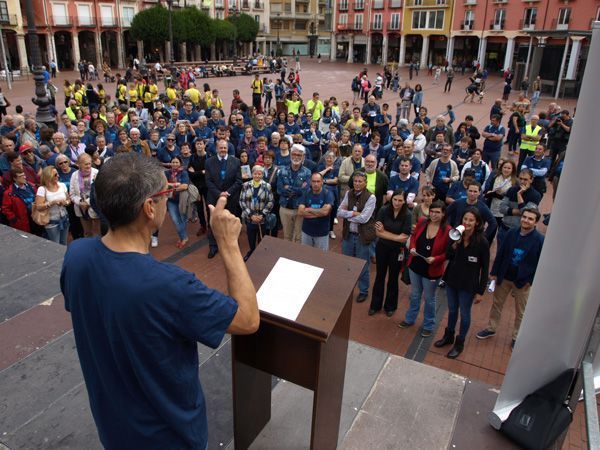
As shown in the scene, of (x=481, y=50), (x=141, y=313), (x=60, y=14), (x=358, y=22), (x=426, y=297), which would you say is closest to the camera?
(x=141, y=313)

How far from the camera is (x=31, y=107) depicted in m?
22.2

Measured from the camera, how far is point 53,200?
22.2 feet

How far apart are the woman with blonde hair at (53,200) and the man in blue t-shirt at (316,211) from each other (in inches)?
138

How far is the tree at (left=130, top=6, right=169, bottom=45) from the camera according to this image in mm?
42500

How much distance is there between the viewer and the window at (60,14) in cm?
4147

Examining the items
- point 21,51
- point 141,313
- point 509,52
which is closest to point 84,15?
point 21,51

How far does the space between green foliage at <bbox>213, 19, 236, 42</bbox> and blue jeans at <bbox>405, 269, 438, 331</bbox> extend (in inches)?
1877

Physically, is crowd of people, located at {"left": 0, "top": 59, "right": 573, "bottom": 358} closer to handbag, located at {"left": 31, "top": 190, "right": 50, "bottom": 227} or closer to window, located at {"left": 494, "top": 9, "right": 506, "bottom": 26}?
handbag, located at {"left": 31, "top": 190, "right": 50, "bottom": 227}

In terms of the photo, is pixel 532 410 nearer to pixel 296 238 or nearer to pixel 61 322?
pixel 61 322

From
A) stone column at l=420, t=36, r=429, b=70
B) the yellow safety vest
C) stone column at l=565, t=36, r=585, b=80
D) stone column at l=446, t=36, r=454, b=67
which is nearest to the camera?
the yellow safety vest

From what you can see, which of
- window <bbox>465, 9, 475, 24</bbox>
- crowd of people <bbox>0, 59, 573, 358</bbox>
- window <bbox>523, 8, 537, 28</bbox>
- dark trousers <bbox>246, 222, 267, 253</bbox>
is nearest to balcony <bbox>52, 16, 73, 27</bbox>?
crowd of people <bbox>0, 59, 573, 358</bbox>

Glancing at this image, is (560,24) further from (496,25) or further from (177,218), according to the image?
(177,218)

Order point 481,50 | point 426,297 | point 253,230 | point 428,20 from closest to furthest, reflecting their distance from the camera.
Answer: point 426,297, point 253,230, point 481,50, point 428,20

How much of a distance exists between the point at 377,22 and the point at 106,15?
100 feet
